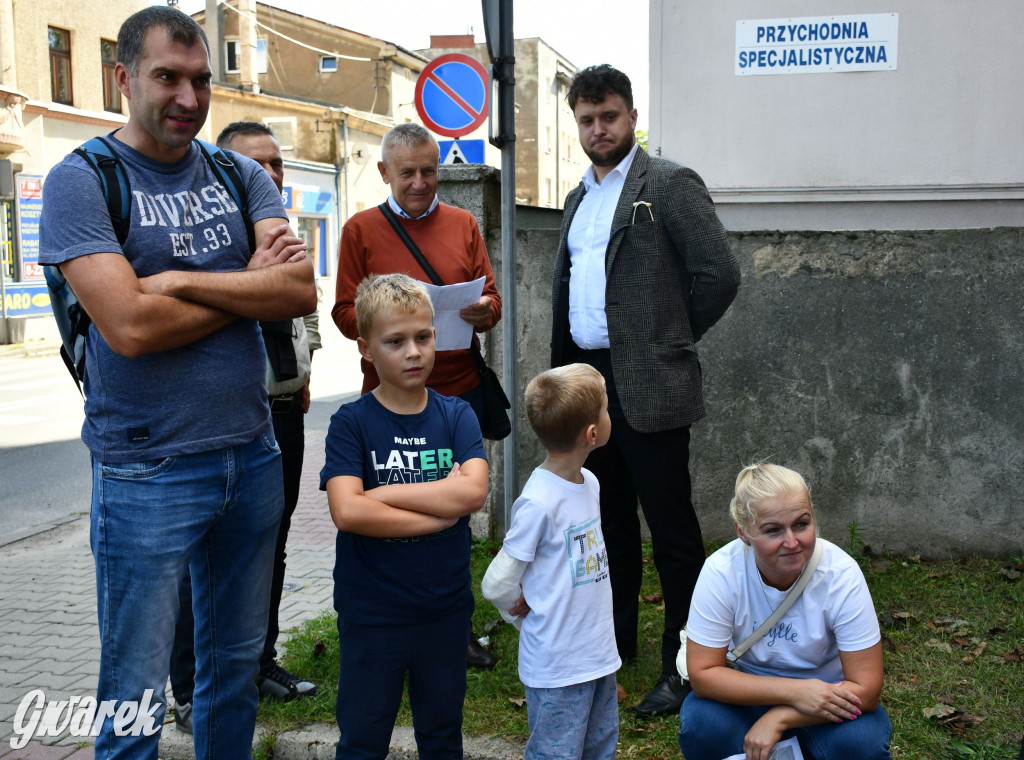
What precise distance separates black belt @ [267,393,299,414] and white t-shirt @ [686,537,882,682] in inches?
68.2

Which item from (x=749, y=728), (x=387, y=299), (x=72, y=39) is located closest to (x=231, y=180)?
(x=387, y=299)

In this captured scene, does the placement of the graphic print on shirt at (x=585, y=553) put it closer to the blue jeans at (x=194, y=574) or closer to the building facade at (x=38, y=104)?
the blue jeans at (x=194, y=574)

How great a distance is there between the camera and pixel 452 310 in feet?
12.6

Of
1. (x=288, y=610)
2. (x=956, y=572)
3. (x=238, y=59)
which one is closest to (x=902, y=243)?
(x=956, y=572)

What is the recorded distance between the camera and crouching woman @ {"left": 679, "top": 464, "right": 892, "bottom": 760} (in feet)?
8.91

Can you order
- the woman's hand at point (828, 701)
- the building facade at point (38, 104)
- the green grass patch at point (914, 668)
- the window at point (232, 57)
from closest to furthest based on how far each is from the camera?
1. the woman's hand at point (828, 701)
2. the green grass patch at point (914, 668)
3. the building facade at point (38, 104)
4. the window at point (232, 57)

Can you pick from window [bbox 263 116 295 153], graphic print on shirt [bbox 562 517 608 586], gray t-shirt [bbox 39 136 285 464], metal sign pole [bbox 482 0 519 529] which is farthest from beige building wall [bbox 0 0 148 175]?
graphic print on shirt [bbox 562 517 608 586]

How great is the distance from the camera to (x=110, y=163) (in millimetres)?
2543

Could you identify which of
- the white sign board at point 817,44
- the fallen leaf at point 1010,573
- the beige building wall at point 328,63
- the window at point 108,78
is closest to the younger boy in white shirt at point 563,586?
the fallen leaf at point 1010,573

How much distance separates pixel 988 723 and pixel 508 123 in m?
3.15

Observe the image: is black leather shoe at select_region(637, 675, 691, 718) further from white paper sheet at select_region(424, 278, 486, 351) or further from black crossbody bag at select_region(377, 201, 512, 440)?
white paper sheet at select_region(424, 278, 486, 351)

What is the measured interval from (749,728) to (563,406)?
43.1 inches

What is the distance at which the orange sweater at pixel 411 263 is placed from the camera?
3.89 metres

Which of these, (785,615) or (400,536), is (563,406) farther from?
(785,615)
